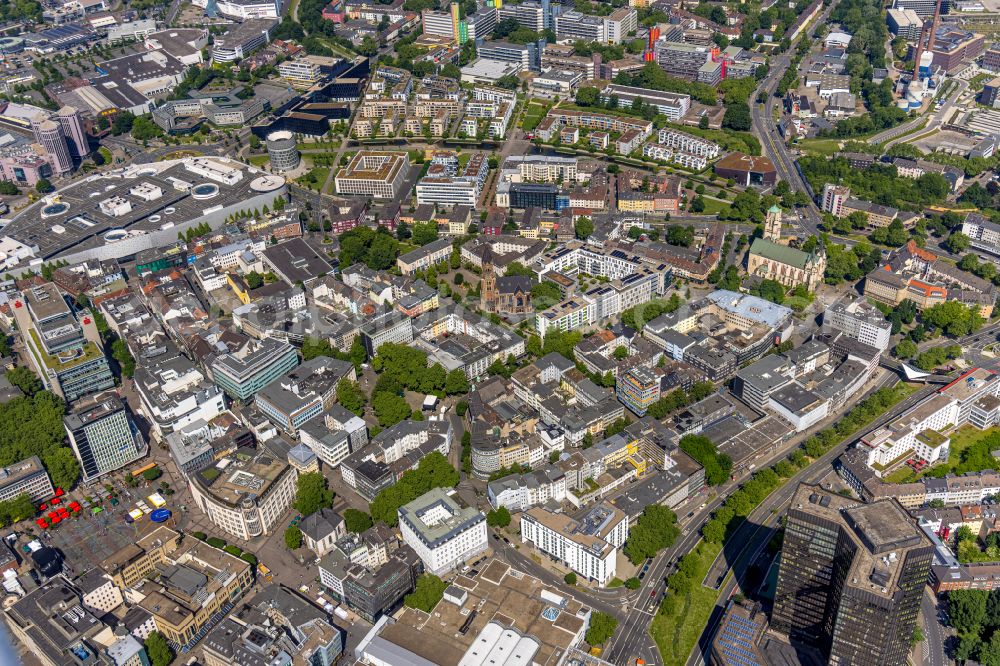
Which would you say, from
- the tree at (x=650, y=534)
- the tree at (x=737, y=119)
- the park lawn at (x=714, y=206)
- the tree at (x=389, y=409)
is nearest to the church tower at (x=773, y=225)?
the park lawn at (x=714, y=206)

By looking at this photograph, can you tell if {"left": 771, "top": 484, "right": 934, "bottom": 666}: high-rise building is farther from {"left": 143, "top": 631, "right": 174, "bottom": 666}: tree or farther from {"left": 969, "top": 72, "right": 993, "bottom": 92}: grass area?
{"left": 969, "top": 72, "right": 993, "bottom": 92}: grass area

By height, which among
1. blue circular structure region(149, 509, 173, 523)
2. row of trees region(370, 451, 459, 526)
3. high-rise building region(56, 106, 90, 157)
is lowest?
blue circular structure region(149, 509, 173, 523)

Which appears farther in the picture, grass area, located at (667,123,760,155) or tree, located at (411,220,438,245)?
grass area, located at (667,123,760,155)

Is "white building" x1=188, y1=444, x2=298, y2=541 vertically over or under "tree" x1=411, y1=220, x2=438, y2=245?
under

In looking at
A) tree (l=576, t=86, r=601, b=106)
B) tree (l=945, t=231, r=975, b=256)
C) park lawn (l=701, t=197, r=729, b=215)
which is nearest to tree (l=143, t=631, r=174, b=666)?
park lawn (l=701, t=197, r=729, b=215)

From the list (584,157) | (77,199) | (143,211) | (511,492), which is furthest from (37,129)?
(511,492)

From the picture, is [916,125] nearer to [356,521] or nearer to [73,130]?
[356,521]

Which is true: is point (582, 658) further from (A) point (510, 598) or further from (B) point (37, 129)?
(B) point (37, 129)
